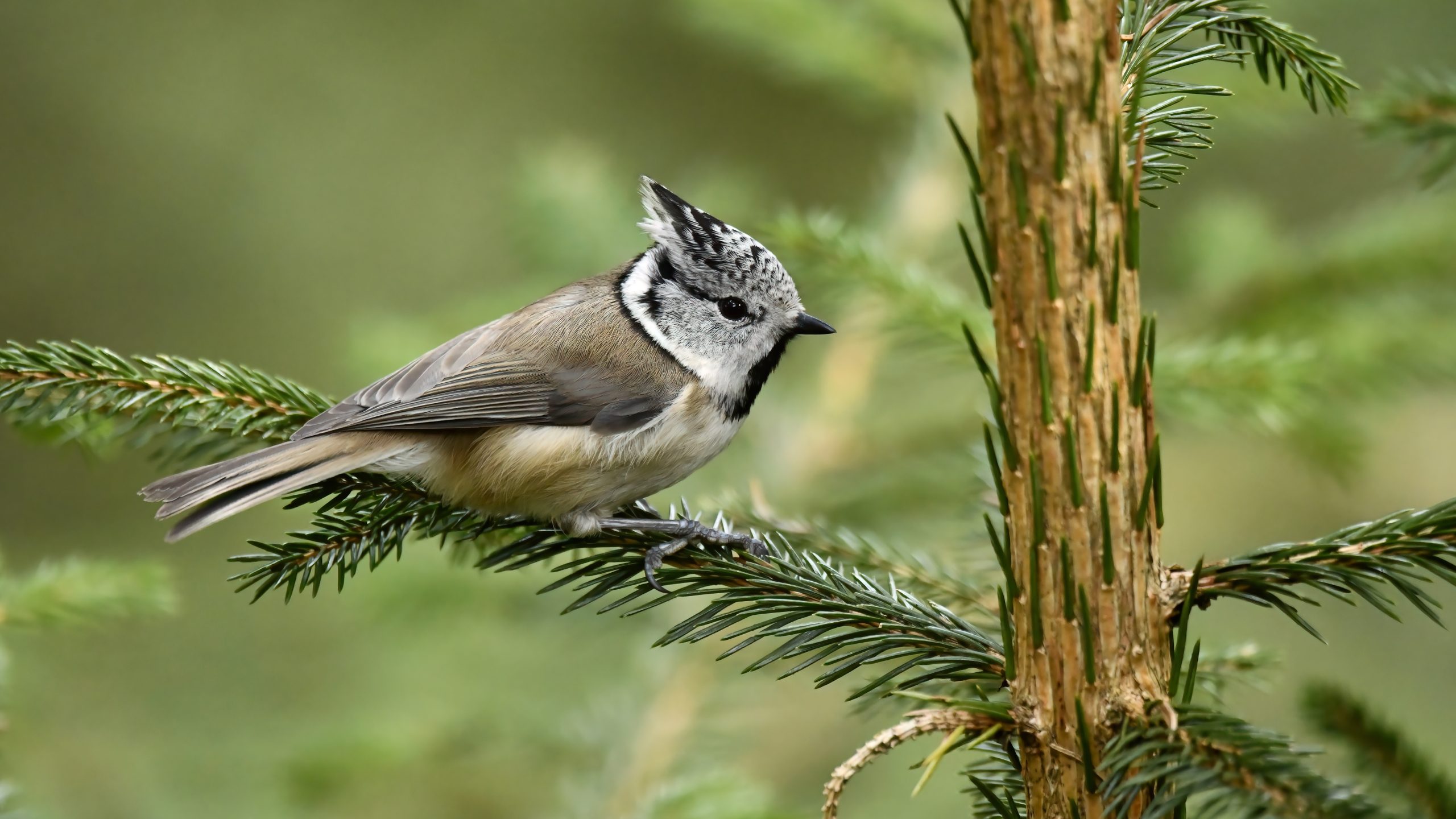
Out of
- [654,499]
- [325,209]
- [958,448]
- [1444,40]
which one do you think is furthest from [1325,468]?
[325,209]

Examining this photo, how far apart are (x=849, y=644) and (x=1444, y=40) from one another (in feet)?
15.1

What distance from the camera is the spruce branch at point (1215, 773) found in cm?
92

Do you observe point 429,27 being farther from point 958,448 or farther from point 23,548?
point 958,448

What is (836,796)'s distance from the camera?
3.54ft

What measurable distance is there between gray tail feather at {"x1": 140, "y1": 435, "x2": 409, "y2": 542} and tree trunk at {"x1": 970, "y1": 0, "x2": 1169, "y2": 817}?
4.12 ft

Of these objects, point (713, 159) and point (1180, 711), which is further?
point (713, 159)

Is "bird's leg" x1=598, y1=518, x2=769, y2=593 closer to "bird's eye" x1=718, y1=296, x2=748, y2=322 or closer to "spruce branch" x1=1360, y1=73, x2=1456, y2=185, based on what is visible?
"bird's eye" x1=718, y1=296, x2=748, y2=322

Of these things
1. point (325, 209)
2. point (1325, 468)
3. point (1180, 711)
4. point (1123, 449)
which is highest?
point (325, 209)

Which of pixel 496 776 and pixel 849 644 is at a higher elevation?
pixel 849 644

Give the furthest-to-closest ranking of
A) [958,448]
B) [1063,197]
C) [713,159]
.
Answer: [713,159]
[958,448]
[1063,197]

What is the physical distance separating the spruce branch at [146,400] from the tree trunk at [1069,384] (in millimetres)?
1276

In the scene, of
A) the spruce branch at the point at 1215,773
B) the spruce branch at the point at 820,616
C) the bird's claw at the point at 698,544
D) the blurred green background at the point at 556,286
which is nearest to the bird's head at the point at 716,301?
the blurred green background at the point at 556,286

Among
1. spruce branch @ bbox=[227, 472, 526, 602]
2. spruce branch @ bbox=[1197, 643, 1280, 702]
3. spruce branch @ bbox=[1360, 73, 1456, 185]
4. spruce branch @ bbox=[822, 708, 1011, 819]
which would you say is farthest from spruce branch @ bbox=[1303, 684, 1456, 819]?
spruce branch @ bbox=[227, 472, 526, 602]

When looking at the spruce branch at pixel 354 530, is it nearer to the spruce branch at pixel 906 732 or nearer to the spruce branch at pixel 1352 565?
the spruce branch at pixel 906 732
